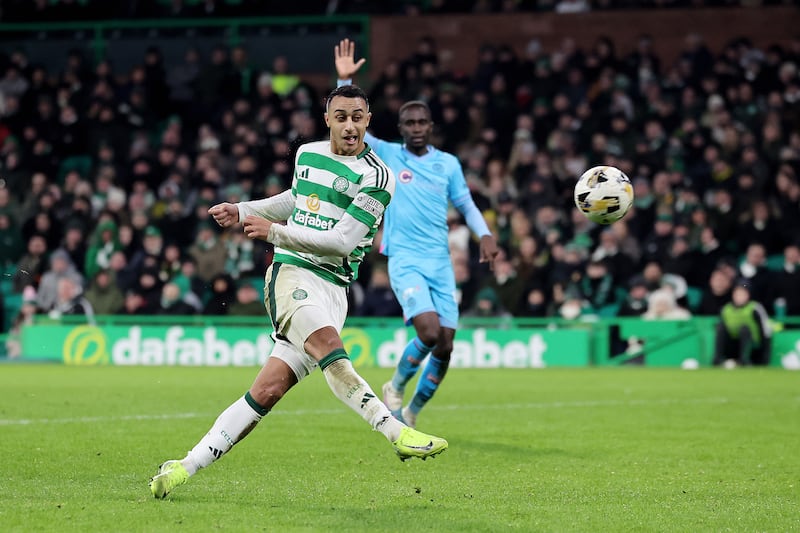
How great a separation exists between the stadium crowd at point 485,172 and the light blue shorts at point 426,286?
9.38 m

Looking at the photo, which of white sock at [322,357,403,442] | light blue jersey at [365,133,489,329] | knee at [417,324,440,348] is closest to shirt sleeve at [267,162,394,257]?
white sock at [322,357,403,442]

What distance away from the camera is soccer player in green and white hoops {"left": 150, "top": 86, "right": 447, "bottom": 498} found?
661 centimetres

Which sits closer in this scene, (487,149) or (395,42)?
(487,149)

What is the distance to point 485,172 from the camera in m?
22.6

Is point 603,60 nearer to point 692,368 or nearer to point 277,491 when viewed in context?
point 692,368

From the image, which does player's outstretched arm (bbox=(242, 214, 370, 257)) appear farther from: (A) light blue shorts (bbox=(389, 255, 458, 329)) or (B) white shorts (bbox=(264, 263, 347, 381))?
(A) light blue shorts (bbox=(389, 255, 458, 329))

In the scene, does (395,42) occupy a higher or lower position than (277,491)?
higher

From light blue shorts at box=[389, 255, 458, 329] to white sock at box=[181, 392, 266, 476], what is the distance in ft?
12.4

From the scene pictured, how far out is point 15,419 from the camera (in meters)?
10.9

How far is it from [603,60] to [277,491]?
58.4ft

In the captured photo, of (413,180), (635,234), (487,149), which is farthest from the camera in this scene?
(487,149)

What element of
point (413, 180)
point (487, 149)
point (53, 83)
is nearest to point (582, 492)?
point (413, 180)

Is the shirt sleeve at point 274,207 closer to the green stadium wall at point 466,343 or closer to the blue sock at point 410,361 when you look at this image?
the blue sock at point 410,361

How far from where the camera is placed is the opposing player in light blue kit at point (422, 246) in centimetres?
1033
